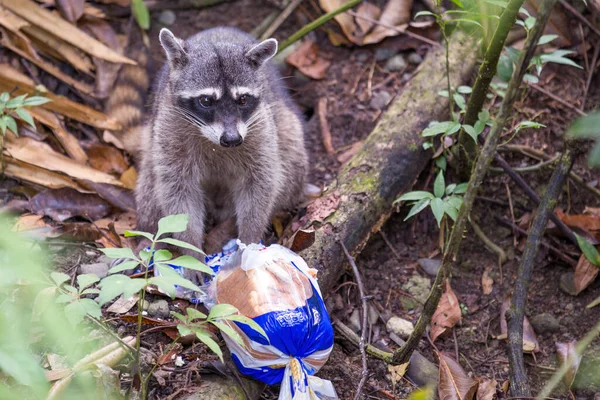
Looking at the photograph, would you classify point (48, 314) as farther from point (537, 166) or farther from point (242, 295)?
point (537, 166)

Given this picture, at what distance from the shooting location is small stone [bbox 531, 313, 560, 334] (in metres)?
3.68

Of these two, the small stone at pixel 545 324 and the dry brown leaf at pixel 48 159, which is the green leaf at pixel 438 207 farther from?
the dry brown leaf at pixel 48 159

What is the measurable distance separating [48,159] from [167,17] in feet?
6.21

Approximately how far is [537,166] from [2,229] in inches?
139

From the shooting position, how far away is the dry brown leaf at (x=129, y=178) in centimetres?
475

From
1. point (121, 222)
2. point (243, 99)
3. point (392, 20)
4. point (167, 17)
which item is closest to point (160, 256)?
point (243, 99)

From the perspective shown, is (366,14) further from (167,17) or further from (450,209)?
(450,209)

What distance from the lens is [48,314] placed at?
58.7 inches

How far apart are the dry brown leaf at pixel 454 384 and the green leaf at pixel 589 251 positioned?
105 centimetres

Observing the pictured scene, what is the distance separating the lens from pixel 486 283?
4043mm

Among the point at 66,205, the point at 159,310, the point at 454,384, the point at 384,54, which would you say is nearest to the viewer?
the point at 454,384

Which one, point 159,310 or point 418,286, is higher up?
point 159,310

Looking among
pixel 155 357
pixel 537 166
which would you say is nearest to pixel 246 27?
pixel 537 166

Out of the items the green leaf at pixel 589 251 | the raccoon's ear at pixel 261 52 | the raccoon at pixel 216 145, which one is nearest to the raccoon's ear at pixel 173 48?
the raccoon at pixel 216 145
